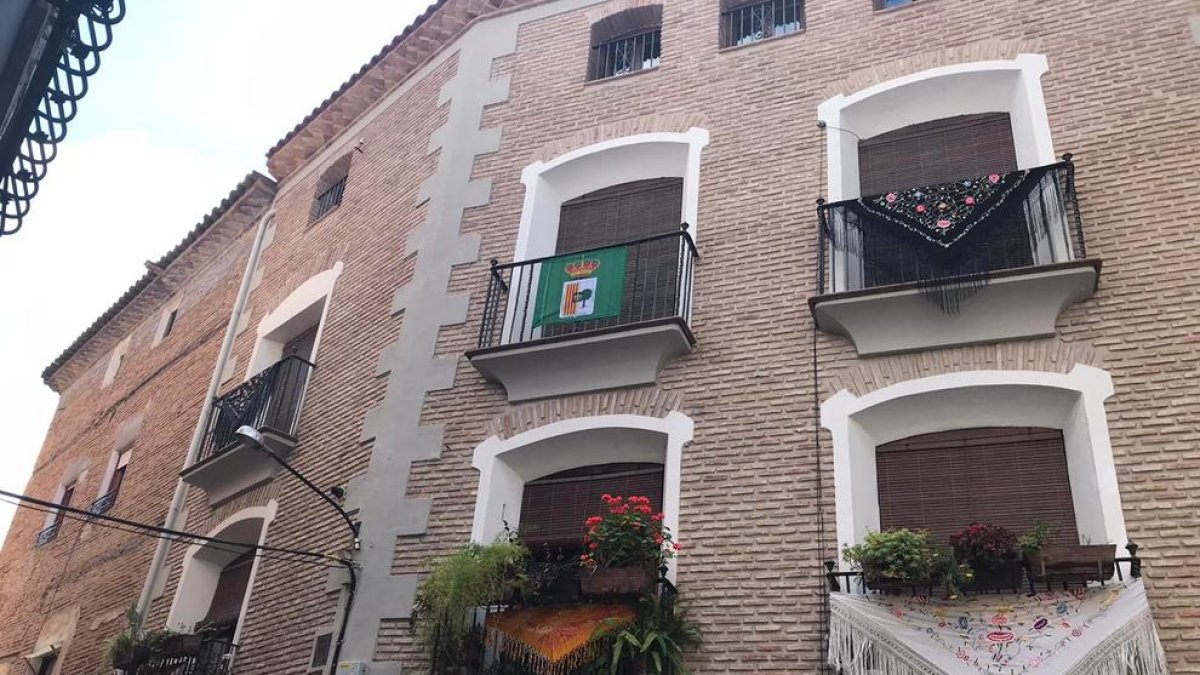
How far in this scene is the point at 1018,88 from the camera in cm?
1063

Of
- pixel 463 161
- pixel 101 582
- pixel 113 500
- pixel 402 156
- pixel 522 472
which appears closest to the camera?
pixel 522 472

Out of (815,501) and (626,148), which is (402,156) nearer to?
(626,148)

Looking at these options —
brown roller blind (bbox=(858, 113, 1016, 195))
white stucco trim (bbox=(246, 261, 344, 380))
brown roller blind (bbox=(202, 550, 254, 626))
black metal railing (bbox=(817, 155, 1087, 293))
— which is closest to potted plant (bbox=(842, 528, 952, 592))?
black metal railing (bbox=(817, 155, 1087, 293))

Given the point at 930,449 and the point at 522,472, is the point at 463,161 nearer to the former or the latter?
the point at 522,472

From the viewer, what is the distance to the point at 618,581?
8570 mm

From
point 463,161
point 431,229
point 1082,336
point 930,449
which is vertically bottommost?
point 930,449

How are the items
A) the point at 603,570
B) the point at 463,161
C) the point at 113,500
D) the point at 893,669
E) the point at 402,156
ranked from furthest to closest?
the point at 113,500 < the point at 402,156 < the point at 463,161 < the point at 603,570 < the point at 893,669

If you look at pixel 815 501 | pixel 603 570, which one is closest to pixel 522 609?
pixel 603 570

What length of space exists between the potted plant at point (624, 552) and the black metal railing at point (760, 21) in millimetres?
6014

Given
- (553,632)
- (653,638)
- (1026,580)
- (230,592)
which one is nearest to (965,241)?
(1026,580)

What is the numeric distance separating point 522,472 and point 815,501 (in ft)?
9.94

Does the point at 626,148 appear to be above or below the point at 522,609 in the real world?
above

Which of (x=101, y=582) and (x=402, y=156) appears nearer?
(x=402, y=156)

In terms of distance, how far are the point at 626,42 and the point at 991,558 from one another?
8087 mm
